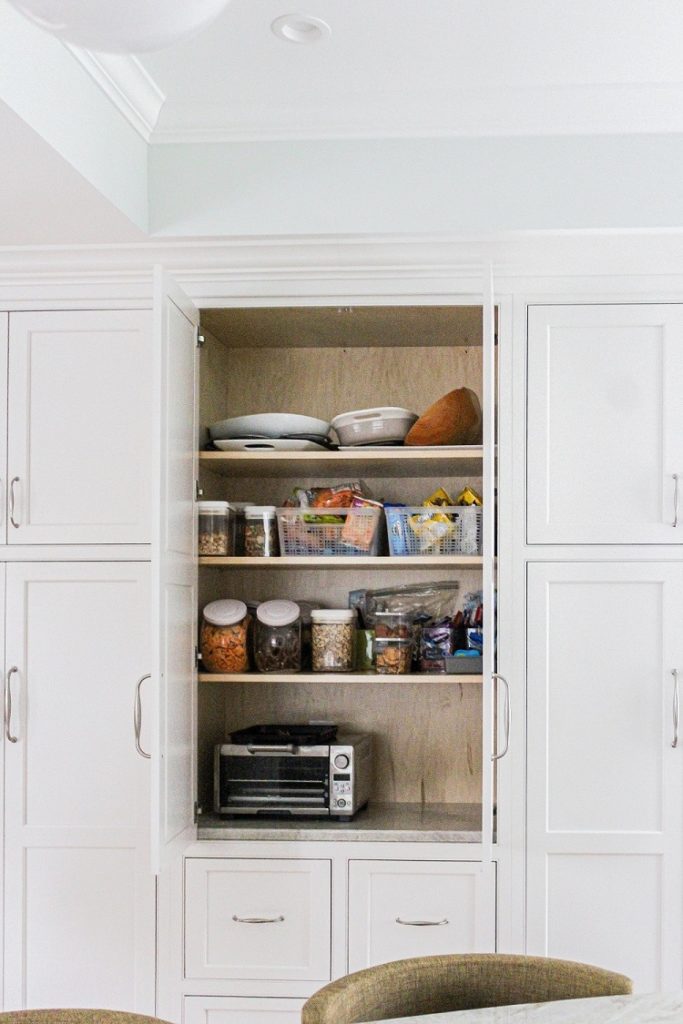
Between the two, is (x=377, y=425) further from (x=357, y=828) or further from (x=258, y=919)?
(x=258, y=919)

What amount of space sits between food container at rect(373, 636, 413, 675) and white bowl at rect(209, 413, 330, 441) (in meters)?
0.60

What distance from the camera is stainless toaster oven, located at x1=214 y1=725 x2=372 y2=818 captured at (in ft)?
9.23

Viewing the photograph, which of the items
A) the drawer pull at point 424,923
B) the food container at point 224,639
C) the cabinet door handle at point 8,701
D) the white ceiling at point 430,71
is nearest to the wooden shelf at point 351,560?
the food container at point 224,639

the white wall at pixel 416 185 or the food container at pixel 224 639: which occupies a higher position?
the white wall at pixel 416 185

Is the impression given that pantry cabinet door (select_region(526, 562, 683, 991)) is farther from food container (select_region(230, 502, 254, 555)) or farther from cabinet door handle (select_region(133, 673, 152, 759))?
cabinet door handle (select_region(133, 673, 152, 759))

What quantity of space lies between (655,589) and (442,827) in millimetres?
812

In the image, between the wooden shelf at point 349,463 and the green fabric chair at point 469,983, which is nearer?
the green fabric chair at point 469,983

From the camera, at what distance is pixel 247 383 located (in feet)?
10.8

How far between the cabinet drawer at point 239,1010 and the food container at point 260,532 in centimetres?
111

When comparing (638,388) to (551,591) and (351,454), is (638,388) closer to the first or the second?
(551,591)

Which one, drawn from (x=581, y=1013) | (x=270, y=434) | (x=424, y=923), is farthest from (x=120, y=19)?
(x=424, y=923)

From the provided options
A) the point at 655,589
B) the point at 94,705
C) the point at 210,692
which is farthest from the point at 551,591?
the point at 94,705

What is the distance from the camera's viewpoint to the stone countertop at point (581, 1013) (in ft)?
4.85

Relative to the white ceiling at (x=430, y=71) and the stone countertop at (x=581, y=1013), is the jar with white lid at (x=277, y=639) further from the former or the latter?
the stone countertop at (x=581, y=1013)
